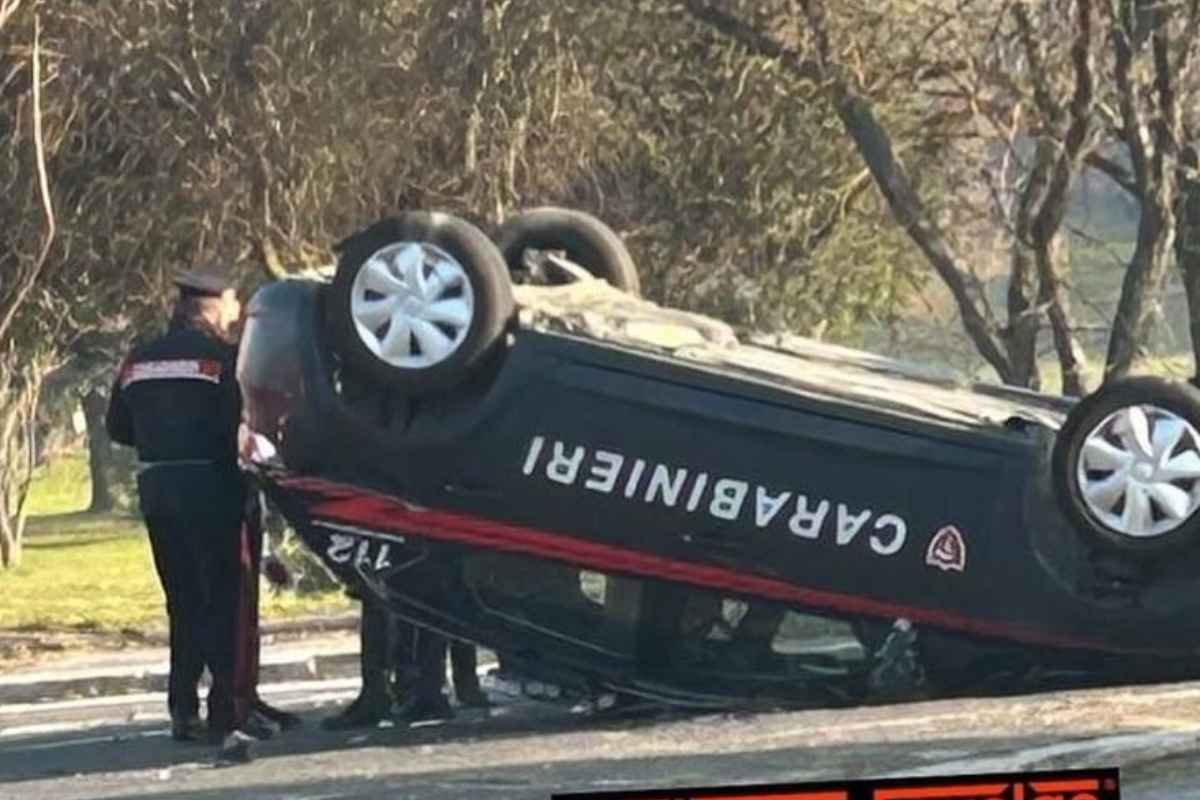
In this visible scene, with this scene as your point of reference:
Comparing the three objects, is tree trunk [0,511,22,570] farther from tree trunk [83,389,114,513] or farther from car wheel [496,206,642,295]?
car wheel [496,206,642,295]

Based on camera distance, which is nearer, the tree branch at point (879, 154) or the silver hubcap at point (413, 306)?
the silver hubcap at point (413, 306)

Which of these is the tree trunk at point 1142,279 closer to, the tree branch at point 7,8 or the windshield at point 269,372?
the tree branch at point 7,8

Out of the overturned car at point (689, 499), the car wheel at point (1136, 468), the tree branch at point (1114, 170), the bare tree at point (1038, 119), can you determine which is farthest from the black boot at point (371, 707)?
the tree branch at point (1114, 170)

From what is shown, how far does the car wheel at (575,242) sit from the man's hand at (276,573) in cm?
181

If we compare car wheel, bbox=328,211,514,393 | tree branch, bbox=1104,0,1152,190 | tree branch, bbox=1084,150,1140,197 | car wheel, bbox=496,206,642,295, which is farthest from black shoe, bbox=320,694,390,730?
tree branch, bbox=1084,150,1140,197

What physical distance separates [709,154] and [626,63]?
3.06ft

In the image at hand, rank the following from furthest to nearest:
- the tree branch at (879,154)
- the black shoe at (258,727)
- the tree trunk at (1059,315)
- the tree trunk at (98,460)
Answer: the tree trunk at (98,460) < the tree trunk at (1059,315) < the tree branch at (879,154) < the black shoe at (258,727)

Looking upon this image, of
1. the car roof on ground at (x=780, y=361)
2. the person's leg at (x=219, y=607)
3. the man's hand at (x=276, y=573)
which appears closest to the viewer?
the car roof on ground at (x=780, y=361)

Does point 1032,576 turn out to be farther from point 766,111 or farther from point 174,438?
point 766,111

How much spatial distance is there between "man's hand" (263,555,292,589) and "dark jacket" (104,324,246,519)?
475mm

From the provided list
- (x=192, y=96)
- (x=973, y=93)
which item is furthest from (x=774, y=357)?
(x=192, y=96)

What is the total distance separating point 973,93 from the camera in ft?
49.9

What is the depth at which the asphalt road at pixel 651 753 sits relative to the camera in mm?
7477

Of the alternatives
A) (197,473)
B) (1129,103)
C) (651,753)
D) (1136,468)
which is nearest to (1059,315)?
(1129,103)
